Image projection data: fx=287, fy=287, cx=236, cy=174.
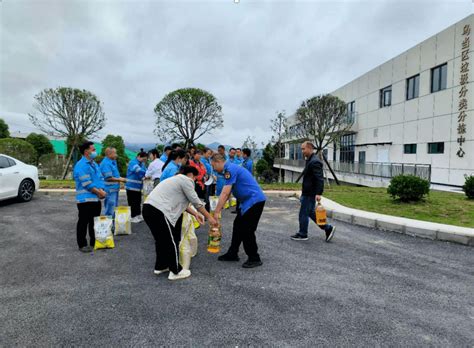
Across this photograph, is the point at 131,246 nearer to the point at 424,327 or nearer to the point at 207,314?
the point at 207,314

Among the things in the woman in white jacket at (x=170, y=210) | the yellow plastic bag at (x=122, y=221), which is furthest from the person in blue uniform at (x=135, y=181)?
the woman in white jacket at (x=170, y=210)

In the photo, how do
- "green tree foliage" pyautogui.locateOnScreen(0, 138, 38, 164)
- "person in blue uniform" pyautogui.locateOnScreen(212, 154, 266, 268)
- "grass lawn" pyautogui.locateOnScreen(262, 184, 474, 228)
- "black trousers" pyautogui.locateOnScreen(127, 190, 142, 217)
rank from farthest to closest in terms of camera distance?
"green tree foliage" pyautogui.locateOnScreen(0, 138, 38, 164) → "grass lawn" pyautogui.locateOnScreen(262, 184, 474, 228) → "black trousers" pyautogui.locateOnScreen(127, 190, 142, 217) → "person in blue uniform" pyautogui.locateOnScreen(212, 154, 266, 268)

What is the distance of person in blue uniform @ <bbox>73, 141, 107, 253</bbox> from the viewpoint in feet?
15.3

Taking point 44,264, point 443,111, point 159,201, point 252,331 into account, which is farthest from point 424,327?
point 443,111

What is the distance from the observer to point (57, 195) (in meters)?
11.0

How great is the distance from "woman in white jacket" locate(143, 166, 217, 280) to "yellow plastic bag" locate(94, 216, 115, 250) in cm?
157

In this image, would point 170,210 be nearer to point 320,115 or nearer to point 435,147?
point 320,115

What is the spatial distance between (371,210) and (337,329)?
631 centimetres

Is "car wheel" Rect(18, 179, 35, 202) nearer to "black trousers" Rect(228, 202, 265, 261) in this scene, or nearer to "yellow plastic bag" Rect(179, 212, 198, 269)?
"yellow plastic bag" Rect(179, 212, 198, 269)

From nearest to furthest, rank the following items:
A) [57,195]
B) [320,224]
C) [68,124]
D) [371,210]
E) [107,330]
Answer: [107,330] → [320,224] → [371,210] → [57,195] → [68,124]

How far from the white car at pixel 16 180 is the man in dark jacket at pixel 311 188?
27.7 ft

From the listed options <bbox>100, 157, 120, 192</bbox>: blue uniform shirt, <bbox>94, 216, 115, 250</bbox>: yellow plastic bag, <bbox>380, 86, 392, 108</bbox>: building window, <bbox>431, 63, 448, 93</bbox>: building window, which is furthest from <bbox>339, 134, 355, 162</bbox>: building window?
<bbox>94, 216, 115, 250</bbox>: yellow plastic bag

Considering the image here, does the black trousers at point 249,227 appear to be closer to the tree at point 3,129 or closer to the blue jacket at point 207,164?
the blue jacket at point 207,164

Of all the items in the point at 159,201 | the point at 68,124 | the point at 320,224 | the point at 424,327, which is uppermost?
the point at 68,124
